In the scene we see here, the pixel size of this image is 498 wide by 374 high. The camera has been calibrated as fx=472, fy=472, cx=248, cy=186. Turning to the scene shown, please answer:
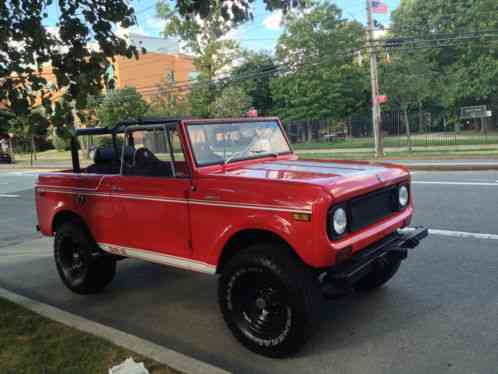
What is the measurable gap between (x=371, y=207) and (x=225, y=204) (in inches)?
48.2

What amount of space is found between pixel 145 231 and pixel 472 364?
2.95m

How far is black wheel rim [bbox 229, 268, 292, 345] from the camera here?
3.58 m

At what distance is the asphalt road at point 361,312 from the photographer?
3611 millimetres

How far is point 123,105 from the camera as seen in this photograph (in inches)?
1459

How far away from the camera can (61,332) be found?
165 inches

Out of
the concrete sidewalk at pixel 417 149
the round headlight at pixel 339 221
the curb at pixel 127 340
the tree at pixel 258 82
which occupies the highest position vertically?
the tree at pixel 258 82

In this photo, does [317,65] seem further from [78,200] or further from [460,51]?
[78,200]

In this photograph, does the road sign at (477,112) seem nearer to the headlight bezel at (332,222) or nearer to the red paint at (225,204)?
the red paint at (225,204)

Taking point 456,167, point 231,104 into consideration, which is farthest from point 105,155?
point 231,104

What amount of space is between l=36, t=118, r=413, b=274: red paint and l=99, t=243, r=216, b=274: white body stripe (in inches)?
1.6

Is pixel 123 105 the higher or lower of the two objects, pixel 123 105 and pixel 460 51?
the lower

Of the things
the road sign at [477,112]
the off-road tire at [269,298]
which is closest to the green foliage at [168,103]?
the road sign at [477,112]

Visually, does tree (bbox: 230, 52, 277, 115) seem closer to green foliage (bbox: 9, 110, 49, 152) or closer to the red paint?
the red paint

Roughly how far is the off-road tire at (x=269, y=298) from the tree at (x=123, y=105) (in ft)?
104
